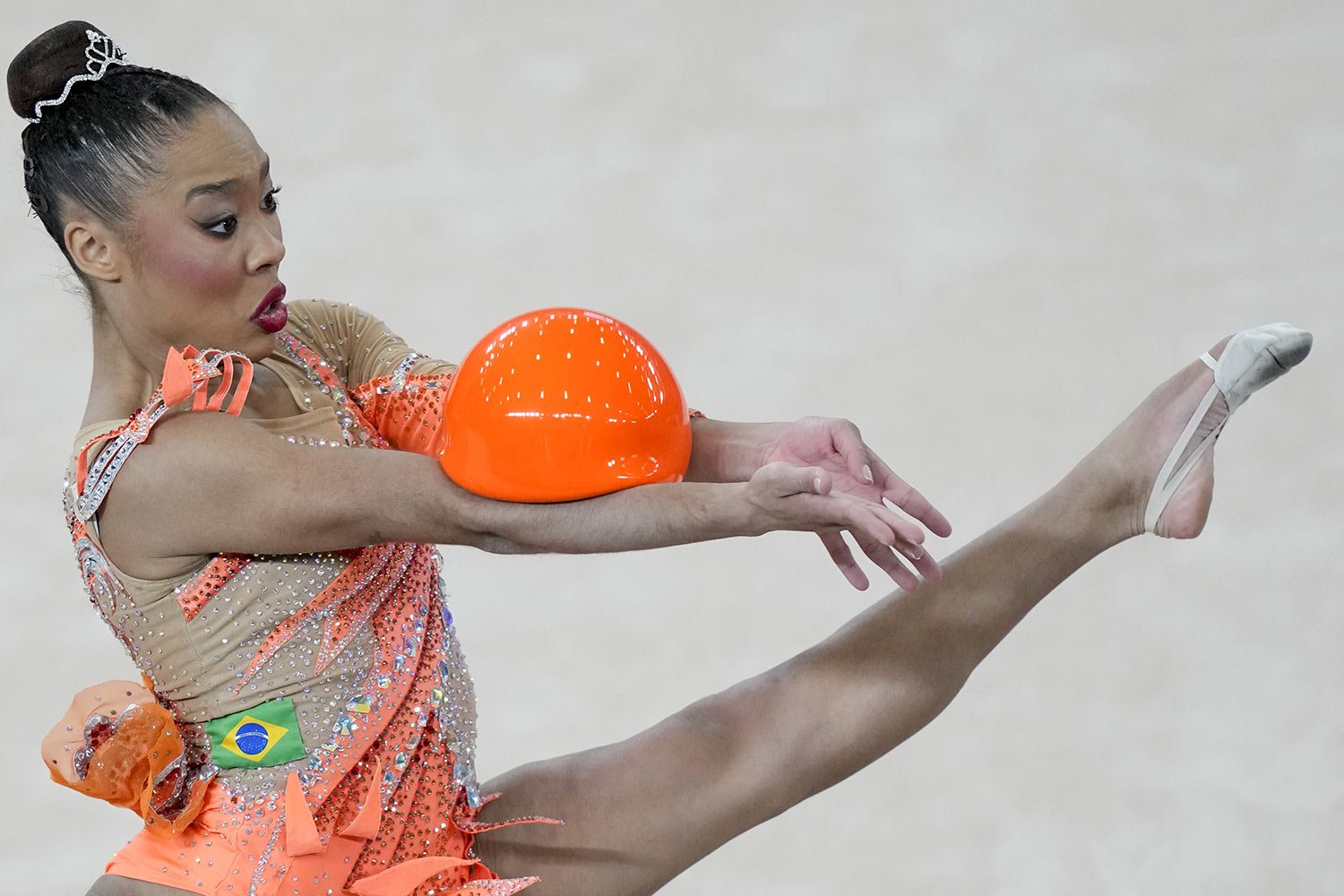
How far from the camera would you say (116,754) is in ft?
6.61

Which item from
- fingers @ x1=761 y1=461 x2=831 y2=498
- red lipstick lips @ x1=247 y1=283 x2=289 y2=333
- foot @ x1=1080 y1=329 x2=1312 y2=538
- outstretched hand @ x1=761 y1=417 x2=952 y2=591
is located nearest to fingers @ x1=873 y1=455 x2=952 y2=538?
outstretched hand @ x1=761 y1=417 x2=952 y2=591

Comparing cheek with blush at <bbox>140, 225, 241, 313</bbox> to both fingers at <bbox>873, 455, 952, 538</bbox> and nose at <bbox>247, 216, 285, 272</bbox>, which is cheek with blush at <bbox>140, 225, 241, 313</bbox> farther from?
fingers at <bbox>873, 455, 952, 538</bbox>

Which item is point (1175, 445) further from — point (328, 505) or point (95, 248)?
point (95, 248)

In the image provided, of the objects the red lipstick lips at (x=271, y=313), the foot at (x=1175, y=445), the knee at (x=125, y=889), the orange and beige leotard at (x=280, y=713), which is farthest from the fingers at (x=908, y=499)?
the knee at (x=125, y=889)

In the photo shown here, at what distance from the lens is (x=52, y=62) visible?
1930 mm

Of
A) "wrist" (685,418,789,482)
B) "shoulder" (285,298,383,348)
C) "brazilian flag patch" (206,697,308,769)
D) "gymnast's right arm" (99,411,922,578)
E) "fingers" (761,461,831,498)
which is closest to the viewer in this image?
"fingers" (761,461,831,498)

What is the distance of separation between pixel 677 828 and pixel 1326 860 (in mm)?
1382

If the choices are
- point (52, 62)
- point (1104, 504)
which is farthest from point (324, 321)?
point (1104, 504)

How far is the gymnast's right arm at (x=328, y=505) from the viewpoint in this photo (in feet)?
5.89

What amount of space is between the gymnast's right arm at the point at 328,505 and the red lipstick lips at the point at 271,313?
0.15 metres

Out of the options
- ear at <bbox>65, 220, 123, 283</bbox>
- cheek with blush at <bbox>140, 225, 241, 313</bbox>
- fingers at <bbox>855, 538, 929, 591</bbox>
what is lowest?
fingers at <bbox>855, 538, 929, 591</bbox>

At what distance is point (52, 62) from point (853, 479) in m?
1.00

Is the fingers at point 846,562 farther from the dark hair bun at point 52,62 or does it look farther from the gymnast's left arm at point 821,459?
the dark hair bun at point 52,62

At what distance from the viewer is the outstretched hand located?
1874 millimetres
